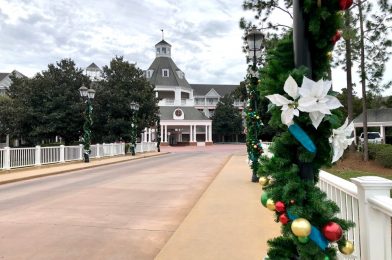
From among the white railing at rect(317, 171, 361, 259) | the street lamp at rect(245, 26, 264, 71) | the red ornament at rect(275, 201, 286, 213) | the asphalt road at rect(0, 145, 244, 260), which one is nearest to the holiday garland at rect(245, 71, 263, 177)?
the street lamp at rect(245, 26, 264, 71)

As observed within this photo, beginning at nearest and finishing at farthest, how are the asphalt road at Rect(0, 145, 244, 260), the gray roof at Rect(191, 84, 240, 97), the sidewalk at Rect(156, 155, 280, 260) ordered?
the sidewalk at Rect(156, 155, 280, 260) < the asphalt road at Rect(0, 145, 244, 260) < the gray roof at Rect(191, 84, 240, 97)

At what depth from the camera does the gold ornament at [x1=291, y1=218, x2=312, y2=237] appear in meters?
2.23

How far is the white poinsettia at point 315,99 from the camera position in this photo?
88.7 inches

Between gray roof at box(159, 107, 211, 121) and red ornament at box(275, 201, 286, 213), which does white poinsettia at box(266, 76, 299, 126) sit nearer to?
red ornament at box(275, 201, 286, 213)

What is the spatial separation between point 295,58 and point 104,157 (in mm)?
28092

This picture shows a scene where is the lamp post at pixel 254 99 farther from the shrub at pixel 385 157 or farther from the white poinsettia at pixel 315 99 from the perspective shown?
the shrub at pixel 385 157

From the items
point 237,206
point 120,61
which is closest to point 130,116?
point 120,61

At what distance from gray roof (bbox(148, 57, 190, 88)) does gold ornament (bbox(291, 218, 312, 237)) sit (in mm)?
74836

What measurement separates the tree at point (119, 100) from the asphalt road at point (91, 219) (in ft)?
73.5

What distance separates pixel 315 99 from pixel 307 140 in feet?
0.85

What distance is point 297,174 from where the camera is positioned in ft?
7.98

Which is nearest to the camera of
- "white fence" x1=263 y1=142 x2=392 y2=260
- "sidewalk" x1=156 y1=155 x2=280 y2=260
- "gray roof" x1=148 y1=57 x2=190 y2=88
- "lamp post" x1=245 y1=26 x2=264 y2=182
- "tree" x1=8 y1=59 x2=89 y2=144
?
"white fence" x1=263 y1=142 x2=392 y2=260

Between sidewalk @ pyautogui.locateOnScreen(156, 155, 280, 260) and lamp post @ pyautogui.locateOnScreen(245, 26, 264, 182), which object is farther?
lamp post @ pyautogui.locateOnScreen(245, 26, 264, 182)

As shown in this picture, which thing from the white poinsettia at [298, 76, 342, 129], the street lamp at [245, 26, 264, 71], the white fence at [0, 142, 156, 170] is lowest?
the white fence at [0, 142, 156, 170]
